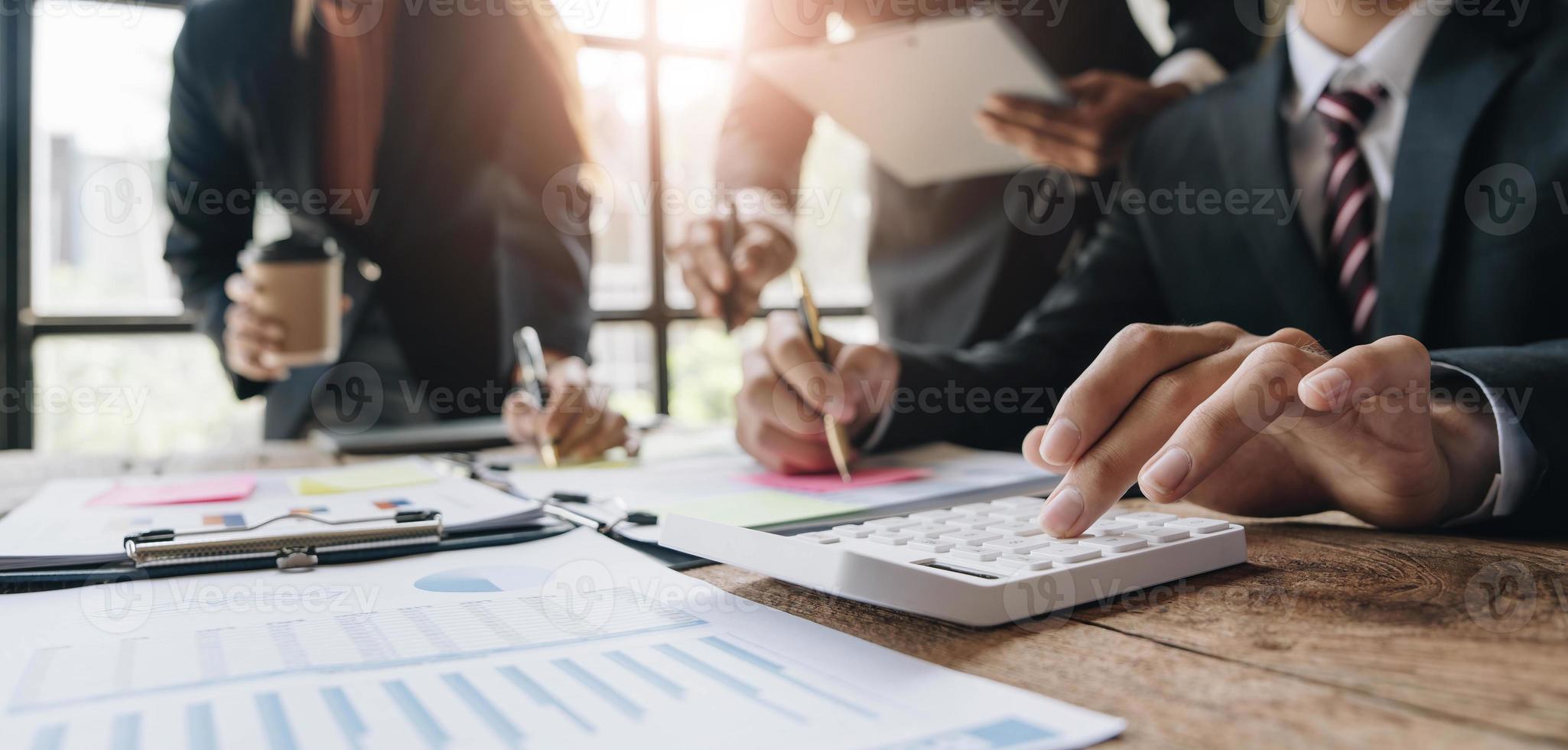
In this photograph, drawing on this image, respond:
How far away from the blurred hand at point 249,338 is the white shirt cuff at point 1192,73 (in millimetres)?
1303

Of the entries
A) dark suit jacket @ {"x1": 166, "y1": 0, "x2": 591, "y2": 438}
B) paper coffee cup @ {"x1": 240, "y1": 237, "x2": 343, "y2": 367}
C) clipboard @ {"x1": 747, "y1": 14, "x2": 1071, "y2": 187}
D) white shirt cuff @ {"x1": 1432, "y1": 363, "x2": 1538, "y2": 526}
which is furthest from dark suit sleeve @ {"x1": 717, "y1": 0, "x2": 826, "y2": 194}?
white shirt cuff @ {"x1": 1432, "y1": 363, "x2": 1538, "y2": 526}

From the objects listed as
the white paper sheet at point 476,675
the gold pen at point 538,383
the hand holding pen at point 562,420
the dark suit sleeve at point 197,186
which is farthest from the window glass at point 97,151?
the white paper sheet at point 476,675

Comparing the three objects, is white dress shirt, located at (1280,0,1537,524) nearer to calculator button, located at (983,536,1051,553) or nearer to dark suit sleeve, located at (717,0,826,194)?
calculator button, located at (983,536,1051,553)

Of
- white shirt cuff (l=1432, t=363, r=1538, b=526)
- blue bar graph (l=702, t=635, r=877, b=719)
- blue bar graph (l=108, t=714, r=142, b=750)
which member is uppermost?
white shirt cuff (l=1432, t=363, r=1538, b=526)

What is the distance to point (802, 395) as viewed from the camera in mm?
856

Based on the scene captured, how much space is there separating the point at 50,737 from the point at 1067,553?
0.38 meters

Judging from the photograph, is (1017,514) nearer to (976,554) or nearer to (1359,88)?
(976,554)

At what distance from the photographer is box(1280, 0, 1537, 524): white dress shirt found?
2.96ft

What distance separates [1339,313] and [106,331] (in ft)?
9.88

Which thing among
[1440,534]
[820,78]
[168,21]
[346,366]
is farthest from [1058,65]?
[168,21]

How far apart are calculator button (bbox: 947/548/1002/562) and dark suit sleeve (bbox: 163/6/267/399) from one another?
1.83 metres

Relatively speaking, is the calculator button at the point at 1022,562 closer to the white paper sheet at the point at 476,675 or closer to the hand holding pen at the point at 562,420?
the white paper sheet at the point at 476,675

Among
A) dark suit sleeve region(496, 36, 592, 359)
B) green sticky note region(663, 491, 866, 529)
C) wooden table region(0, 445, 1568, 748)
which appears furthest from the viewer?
dark suit sleeve region(496, 36, 592, 359)

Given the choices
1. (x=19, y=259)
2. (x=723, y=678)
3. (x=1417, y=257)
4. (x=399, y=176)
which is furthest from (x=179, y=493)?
(x=19, y=259)
